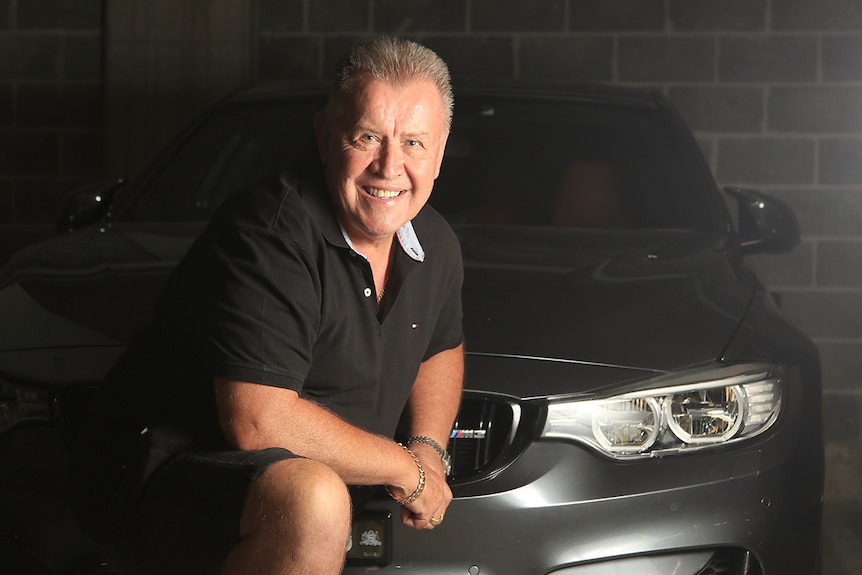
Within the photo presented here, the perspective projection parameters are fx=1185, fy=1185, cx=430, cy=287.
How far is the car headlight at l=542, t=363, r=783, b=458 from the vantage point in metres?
2.05

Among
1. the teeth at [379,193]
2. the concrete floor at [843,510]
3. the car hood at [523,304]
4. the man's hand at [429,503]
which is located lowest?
the concrete floor at [843,510]

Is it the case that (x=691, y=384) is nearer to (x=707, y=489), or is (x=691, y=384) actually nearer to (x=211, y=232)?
(x=707, y=489)

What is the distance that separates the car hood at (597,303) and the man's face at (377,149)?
35cm

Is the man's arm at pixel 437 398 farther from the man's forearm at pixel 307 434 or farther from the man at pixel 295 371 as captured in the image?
the man's forearm at pixel 307 434

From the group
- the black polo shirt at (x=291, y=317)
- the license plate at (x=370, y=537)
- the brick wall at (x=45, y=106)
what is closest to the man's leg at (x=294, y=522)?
the black polo shirt at (x=291, y=317)

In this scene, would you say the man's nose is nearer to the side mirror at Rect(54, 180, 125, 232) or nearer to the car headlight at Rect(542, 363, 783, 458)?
the car headlight at Rect(542, 363, 783, 458)

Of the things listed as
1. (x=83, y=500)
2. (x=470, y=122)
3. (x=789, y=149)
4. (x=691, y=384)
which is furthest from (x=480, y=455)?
(x=789, y=149)

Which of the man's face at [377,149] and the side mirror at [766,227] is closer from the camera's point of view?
the man's face at [377,149]

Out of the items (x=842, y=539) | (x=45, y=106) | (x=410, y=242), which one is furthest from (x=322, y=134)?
(x=45, y=106)

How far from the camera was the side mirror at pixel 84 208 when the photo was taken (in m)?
3.39

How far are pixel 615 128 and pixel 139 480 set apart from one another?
2.12m

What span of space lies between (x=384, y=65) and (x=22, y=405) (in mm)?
884

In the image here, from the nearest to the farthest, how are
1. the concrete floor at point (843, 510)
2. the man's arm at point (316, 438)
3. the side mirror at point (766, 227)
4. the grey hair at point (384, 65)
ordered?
the man's arm at point (316, 438) → the grey hair at point (384, 65) → the side mirror at point (766, 227) → the concrete floor at point (843, 510)

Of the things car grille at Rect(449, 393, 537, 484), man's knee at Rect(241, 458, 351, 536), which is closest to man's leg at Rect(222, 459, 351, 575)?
man's knee at Rect(241, 458, 351, 536)
